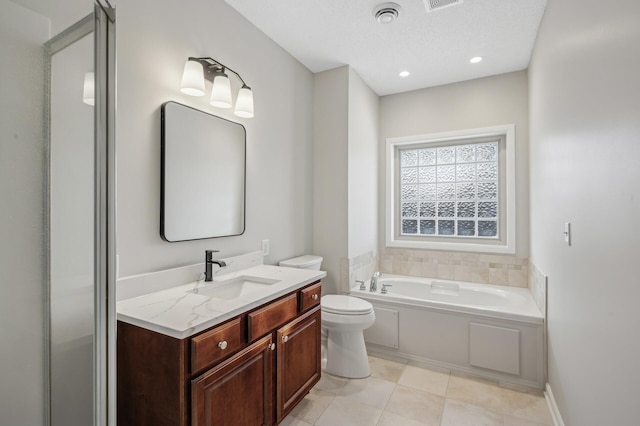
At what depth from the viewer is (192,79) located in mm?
1762

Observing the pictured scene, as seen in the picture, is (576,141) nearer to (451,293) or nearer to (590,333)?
(590,333)

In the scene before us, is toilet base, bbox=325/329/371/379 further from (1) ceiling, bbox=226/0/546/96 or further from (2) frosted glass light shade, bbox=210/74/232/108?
(1) ceiling, bbox=226/0/546/96

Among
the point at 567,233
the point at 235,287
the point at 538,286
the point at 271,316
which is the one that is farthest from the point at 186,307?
the point at 538,286

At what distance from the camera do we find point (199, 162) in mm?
1932

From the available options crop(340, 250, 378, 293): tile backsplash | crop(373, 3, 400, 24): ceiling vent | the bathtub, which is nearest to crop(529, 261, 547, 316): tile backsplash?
the bathtub

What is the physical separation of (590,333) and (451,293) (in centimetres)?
194

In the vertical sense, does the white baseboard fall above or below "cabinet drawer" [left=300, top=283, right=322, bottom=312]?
below

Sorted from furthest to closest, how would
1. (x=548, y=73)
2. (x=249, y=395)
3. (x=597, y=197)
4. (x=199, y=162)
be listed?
(x=548, y=73) → (x=199, y=162) → (x=249, y=395) → (x=597, y=197)

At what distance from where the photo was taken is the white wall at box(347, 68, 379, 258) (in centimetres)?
304

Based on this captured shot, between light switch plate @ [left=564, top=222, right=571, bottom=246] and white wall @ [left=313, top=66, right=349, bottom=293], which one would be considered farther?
white wall @ [left=313, top=66, right=349, bottom=293]

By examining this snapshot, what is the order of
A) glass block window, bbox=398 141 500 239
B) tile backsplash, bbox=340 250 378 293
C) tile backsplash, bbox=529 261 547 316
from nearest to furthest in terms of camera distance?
tile backsplash, bbox=529 261 547 316 < tile backsplash, bbox=340 250 378 293 < glass block window, bbox=398 141 500 239

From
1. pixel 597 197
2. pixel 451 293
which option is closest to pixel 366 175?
pixel 451 293

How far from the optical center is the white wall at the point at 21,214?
0.78 m

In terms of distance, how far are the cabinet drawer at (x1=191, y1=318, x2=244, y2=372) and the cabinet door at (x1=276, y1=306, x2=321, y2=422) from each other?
32 cm
